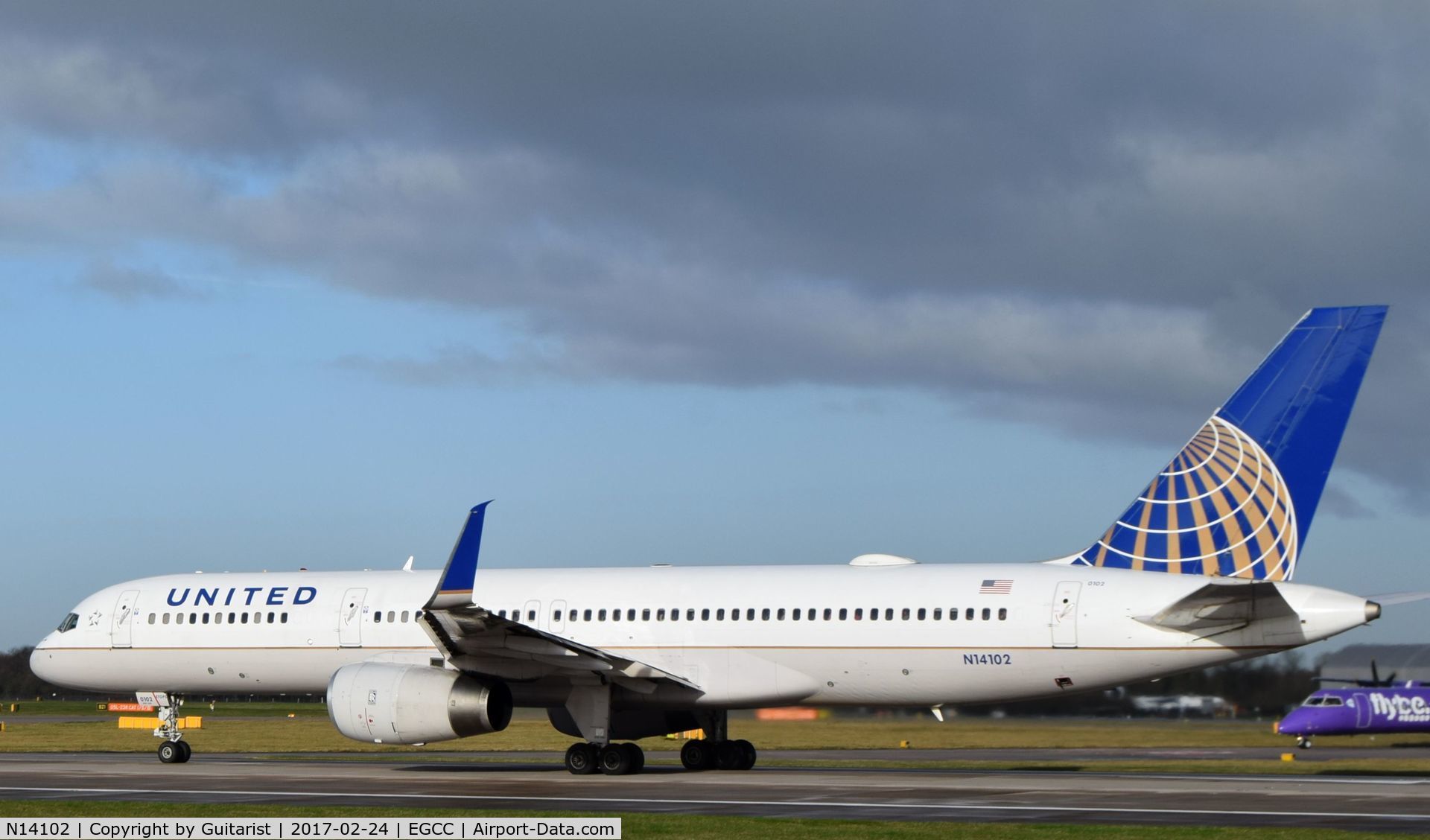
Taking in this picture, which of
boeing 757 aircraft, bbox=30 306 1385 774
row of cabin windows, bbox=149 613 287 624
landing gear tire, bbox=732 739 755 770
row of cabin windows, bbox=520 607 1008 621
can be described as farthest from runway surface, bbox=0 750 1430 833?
row of cabin windows, bbox=149 613 287 624

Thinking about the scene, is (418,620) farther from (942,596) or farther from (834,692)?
(942,596)

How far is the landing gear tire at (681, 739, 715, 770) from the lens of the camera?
88.0 ft

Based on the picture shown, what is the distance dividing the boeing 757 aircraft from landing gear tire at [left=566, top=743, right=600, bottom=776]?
3 centimetres

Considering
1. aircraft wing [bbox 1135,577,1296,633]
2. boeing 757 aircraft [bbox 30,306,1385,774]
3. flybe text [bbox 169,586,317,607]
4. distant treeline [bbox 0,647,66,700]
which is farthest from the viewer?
distant treeline [bbox 0,647,66,700]

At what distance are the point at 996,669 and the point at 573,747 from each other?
7.05 m

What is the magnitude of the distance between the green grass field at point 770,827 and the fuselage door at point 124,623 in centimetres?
1136

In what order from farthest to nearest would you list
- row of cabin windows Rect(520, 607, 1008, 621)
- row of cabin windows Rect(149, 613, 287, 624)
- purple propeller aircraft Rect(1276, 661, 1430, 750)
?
purple propeller aircraft Rect(1276, 661, 1430, 750) → row of cabin windows Rect(149, 613, 287, 624) → row of cabin windows Rect(520, 607, 1008, 621)

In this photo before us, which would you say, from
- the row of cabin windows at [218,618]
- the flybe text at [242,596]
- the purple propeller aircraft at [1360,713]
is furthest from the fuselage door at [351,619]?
the purple propeller aircraft at [1360,713]

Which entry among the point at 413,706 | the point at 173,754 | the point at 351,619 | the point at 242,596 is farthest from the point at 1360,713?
the point at 173,754

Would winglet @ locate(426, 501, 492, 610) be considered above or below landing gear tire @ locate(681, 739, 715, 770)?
above

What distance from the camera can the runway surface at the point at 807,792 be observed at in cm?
1814

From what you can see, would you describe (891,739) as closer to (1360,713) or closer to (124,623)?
(1360,713)

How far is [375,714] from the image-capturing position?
24891mm
